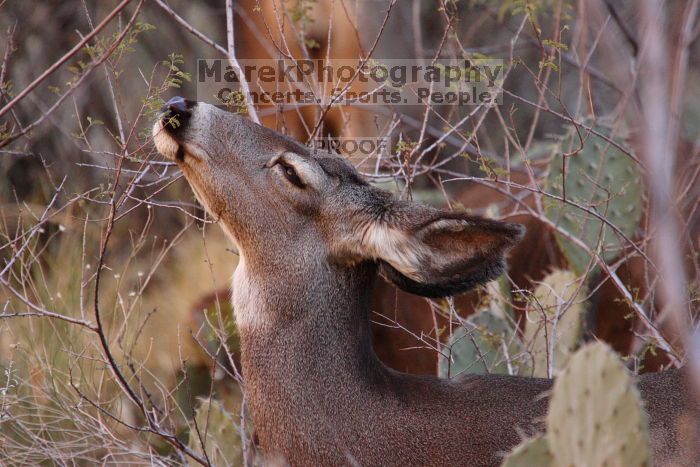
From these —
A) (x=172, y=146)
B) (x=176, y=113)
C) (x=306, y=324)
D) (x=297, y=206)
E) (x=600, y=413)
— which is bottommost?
(x=600, y=413)

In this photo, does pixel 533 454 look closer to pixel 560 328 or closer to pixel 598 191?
pixel 560 328

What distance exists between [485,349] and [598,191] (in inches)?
49.7

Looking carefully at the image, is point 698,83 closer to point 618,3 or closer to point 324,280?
point 618,3

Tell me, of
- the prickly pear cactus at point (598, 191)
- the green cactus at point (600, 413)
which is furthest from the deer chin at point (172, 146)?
the prickly pear cactus at point (598, 191)

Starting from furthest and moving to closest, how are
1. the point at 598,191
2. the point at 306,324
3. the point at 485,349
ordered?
the point at 598,191, the point at 485,349, the point at 306,324

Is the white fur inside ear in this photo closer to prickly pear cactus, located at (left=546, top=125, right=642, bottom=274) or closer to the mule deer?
the mule deer

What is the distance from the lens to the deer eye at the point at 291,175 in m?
3.99

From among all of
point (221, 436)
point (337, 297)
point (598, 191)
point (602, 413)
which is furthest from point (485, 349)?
point (602, 413)

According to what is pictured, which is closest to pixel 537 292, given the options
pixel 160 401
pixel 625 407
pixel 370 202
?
pixel 370 202

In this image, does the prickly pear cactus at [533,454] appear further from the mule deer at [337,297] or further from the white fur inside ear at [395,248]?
the white fur inside ear at [395,248]

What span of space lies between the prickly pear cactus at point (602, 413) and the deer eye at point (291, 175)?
1.77 meters

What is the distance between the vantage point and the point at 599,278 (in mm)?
6164

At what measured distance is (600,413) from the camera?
245 cm

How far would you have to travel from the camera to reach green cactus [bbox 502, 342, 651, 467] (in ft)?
7.98
